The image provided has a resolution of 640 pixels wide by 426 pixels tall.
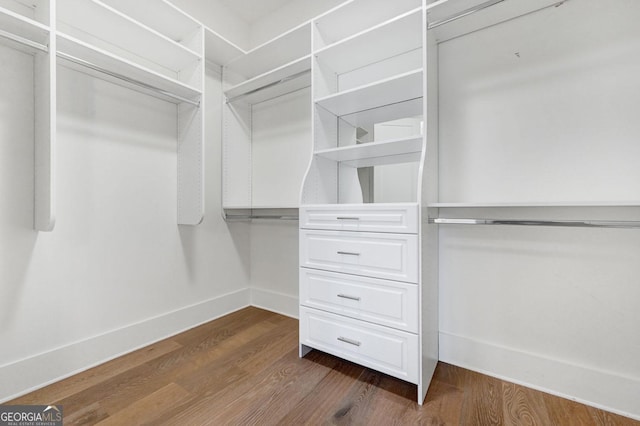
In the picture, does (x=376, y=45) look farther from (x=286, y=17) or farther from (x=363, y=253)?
(x=363, y=253)

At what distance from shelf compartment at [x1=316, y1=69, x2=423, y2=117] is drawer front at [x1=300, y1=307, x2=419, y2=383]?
1290 millimetres

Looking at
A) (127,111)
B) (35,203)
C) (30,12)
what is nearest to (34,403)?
(35,203)

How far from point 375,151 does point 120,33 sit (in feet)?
5.46

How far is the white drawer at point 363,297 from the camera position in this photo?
137cm

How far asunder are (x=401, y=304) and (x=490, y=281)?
0.61 meters

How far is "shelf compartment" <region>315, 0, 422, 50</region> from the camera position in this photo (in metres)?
1.64

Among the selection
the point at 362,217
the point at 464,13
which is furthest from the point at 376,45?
the point at 362,217

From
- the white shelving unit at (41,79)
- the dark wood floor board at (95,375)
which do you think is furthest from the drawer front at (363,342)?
the white shelving unit at (41,79)

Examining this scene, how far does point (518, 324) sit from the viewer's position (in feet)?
4.99

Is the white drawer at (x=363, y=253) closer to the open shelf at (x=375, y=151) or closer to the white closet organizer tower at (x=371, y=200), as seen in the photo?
the white closet organizer tower at (x=371, y=200)

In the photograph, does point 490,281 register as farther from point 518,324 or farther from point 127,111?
point 127,111

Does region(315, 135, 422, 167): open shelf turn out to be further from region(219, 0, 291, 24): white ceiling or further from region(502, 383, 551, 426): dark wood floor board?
region(219, 0, 291, 24): white ceiling

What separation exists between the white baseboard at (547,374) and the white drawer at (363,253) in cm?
69

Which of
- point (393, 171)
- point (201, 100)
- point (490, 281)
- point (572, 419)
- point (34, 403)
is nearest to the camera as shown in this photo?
point (572, 419)
